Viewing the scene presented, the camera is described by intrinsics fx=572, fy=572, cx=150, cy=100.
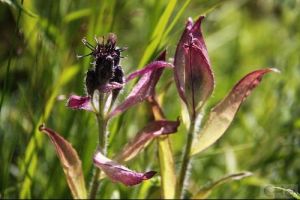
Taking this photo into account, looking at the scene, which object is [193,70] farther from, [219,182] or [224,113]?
[219,182]

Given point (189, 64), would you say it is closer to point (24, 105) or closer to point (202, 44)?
point (202, 44)

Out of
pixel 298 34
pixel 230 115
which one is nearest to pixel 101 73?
pixel 230 115

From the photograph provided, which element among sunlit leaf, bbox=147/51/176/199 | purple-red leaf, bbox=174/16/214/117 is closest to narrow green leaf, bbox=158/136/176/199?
sunlit leaf, bbox=147/51/176/199

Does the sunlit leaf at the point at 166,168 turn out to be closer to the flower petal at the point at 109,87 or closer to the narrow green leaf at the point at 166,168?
the narrow green leaf at the point at 166,168

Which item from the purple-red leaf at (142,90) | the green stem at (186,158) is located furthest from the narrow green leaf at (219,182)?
the purple-red leaf at (142,90)

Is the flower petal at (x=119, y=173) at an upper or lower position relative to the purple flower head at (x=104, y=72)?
lower

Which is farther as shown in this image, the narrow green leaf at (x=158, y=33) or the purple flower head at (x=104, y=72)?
the narrow green leaf at (x=158, y=33)

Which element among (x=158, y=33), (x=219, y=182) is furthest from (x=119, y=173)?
(x=158, y=33)
